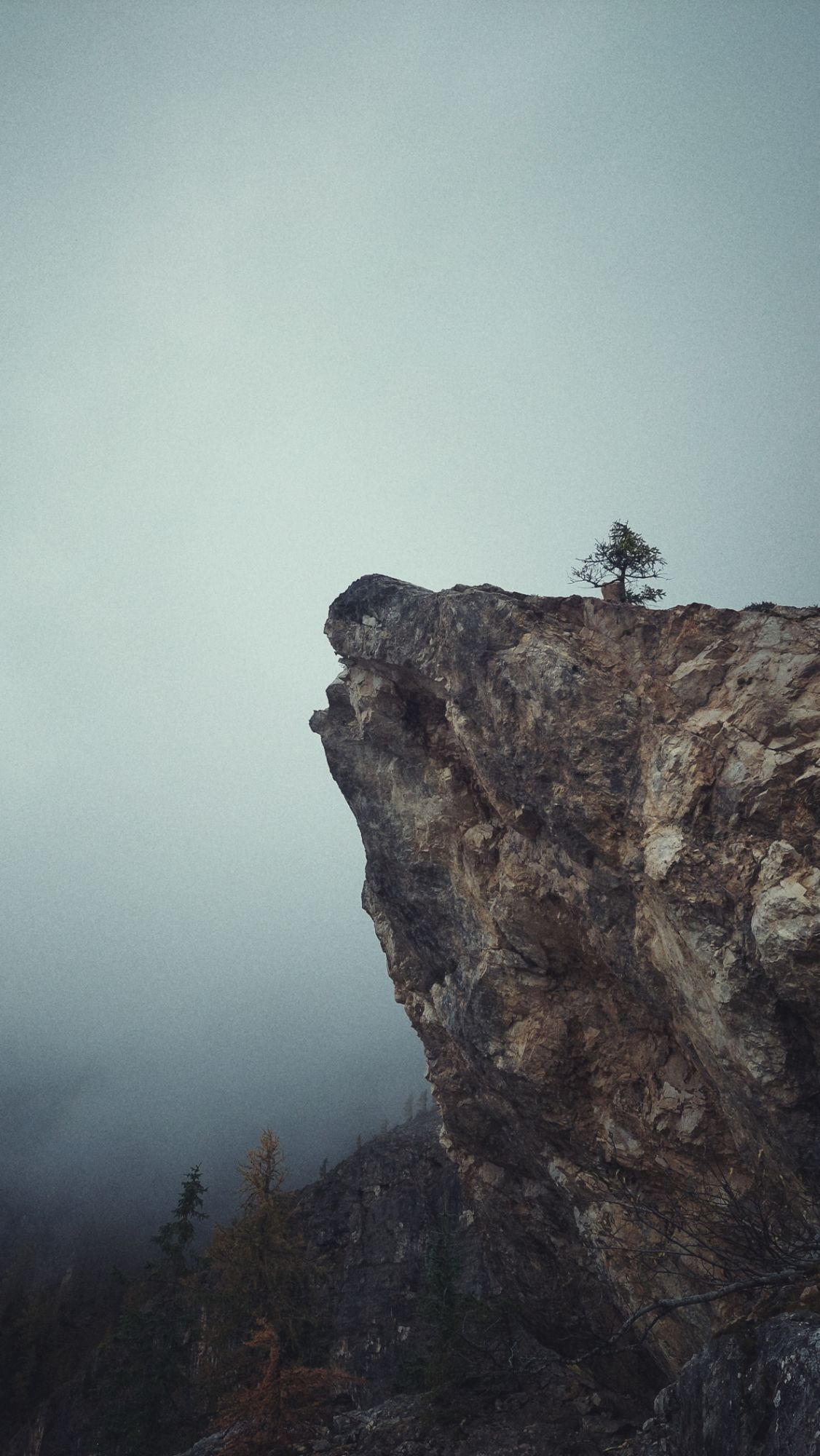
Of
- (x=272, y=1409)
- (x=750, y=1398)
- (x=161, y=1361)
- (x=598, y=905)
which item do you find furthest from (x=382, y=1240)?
(x=750, y=1398)

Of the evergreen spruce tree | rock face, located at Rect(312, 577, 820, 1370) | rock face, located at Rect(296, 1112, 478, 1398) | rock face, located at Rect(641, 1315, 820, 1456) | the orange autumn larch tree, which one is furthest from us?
rock face, located at Rect(296, 1112, 478, 1398)

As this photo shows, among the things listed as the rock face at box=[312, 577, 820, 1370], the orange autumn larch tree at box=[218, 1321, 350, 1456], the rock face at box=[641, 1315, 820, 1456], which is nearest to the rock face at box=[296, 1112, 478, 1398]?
the orange autumn larch tree at box=[218, 1321, 350, 1456]

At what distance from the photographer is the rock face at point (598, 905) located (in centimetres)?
1158

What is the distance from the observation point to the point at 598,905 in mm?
15289

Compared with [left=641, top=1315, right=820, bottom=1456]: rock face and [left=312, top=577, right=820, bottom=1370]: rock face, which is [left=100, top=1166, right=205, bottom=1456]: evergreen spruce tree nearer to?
[left=312, top=577, right=820, bottom=1370]: rock face

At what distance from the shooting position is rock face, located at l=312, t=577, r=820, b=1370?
38.0 ft

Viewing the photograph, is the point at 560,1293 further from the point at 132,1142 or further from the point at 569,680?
the point at 132,1142

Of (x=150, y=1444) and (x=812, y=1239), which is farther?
(x=150, y=1444)

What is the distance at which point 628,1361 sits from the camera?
56.6ft

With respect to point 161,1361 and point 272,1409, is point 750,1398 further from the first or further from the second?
point 161,1361

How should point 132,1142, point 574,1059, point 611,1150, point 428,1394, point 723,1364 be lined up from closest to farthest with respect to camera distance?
point 723,1364 → point 611,1150 → point 574,1059 → point 428,1394 → point 132,1142

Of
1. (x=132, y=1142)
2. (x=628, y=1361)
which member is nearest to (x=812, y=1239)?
(x=628, y=1361)

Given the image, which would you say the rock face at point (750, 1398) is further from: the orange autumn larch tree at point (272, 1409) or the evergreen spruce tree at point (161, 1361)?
the evergreen spruce tree at point (161, 1361)

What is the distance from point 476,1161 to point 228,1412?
32.9ft
